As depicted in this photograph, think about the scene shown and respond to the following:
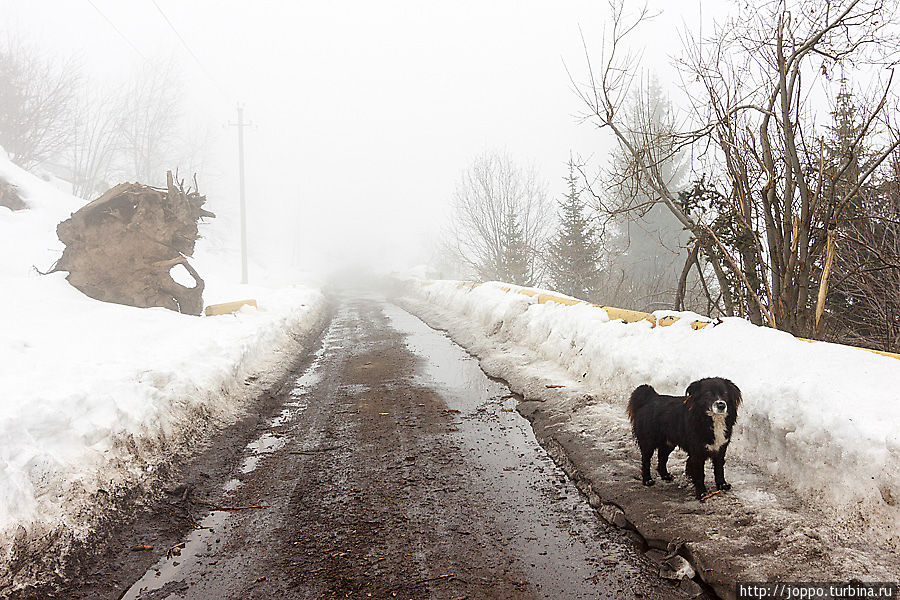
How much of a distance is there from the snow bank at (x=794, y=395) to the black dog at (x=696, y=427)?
17.4 inches

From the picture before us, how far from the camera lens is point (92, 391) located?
15.4 feet

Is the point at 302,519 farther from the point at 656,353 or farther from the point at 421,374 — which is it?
the point at 421,374

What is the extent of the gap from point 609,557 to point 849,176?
5985mm

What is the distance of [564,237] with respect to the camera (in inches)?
829

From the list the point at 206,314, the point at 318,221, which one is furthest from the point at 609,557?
the point at 318,221

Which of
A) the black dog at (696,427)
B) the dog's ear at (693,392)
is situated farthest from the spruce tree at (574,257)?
the dog's ear at (693,392)

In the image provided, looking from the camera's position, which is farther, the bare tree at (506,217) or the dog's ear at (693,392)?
the bare tree at (506,217)

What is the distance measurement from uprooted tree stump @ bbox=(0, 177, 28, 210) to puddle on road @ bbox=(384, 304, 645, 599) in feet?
62.6

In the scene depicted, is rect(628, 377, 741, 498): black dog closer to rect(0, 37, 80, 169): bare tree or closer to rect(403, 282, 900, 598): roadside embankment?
rect(403, 282, 900, 598): roadside embankment

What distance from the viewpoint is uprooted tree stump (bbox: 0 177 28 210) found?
18.0m

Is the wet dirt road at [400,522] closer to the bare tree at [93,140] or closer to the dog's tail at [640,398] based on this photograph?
the dog's tail at [640,398]

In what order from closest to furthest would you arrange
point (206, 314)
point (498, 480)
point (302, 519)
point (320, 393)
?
point (302, 519)
point (498, 480)
point (320, 393)
point (206, 314)

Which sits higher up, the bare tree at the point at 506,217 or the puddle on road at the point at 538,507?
the bare tree at the point at 506,217

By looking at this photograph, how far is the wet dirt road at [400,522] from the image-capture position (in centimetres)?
303
